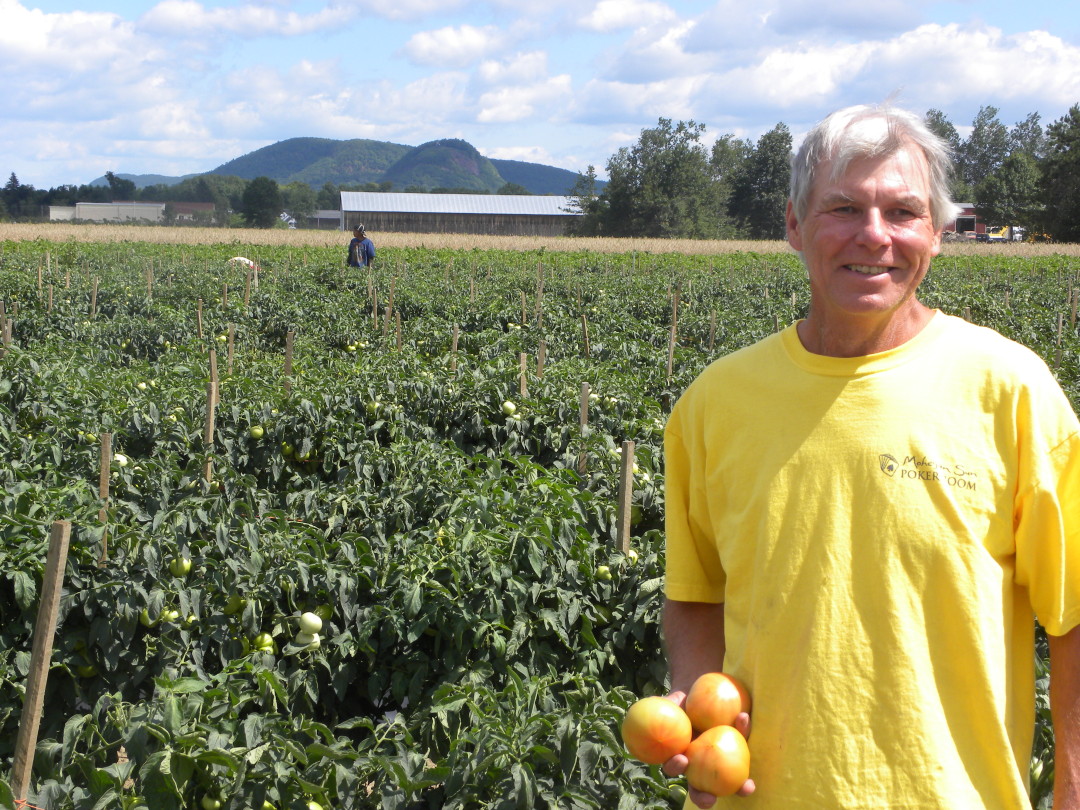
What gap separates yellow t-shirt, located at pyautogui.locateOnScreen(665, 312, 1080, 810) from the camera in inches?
55.7

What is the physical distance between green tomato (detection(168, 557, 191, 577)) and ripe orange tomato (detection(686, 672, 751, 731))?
8.67 ft

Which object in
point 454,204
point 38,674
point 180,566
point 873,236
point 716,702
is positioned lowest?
point 180,566

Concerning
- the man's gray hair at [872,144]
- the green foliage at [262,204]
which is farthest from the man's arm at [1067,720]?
the green foliage at [262,204]

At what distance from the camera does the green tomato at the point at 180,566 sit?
3711 millimetres

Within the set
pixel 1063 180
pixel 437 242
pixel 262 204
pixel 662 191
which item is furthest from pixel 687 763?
pixel 262 204

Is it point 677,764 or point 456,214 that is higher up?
point 456,214

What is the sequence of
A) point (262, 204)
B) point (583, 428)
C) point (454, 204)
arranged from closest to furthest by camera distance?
point (583, 428)
point (454, 204)
point (262, 204)

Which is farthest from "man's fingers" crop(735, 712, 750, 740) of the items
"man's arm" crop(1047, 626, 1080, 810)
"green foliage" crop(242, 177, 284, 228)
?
"green foliage" crop(242, 177, 284, 228)

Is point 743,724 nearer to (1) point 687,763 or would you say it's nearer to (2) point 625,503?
(1) point 687,763

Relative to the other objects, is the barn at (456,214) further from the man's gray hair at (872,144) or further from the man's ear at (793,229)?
the man's gray hair at (872,144)

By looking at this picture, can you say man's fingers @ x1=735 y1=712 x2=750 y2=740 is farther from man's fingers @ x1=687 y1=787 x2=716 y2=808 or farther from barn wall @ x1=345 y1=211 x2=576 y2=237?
barn wall @ x1=345 y1=211 x2=576 y2=237

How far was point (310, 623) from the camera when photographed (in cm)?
351

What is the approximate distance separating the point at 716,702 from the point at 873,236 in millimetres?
784

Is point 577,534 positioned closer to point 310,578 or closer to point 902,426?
point 310,578
